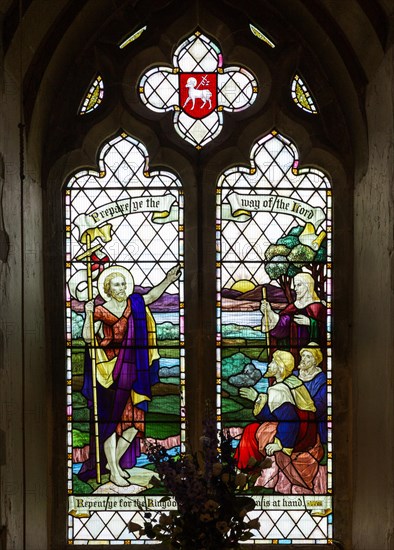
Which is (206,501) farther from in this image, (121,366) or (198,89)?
(198,89)

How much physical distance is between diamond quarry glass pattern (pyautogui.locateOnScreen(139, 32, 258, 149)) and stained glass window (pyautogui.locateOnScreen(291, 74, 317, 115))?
22 cm

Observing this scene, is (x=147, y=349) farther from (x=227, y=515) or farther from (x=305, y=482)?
(x=227, y=515)

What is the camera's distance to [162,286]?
20.2ft

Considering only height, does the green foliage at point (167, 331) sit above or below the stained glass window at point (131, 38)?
below

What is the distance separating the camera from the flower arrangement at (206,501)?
4.51 metres

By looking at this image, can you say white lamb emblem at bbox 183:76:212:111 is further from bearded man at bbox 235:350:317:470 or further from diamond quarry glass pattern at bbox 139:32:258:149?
bearded man at bbox 235:350:317:470

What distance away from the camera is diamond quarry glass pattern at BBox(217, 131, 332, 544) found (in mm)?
6066

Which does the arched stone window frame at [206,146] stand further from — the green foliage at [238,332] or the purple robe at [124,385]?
the purple robe at [124,385]

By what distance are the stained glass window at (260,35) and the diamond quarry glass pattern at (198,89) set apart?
203 millimetres
